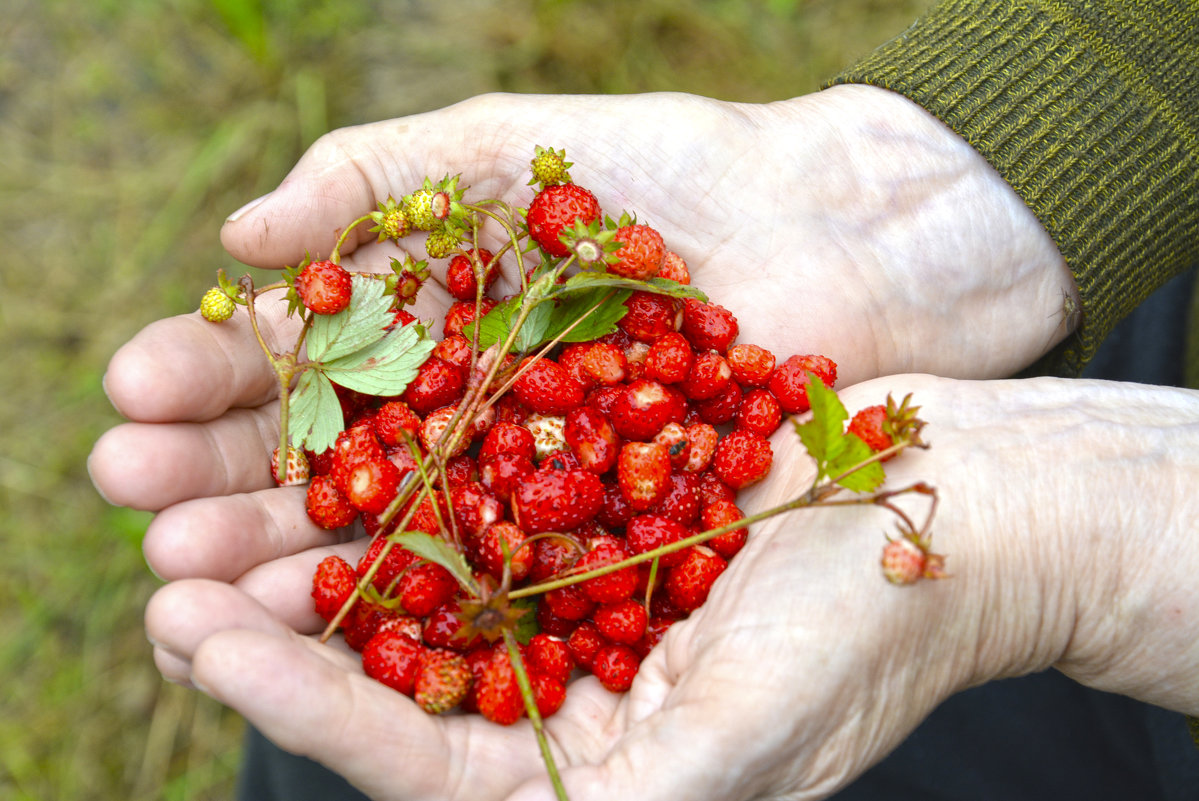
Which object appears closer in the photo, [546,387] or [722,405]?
[546,387]

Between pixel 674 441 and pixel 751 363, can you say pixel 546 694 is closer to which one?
pixel 674 441

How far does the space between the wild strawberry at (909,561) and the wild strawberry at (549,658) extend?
644mm

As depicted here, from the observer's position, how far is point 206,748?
3455 mm

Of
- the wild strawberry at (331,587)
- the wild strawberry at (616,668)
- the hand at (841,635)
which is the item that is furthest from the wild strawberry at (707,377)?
the wild strawberry at (331,587)

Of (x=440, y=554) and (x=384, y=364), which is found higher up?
(x=384, y=364)

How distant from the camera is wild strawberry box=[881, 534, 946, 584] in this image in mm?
1549

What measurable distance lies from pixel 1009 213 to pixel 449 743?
1980 mm

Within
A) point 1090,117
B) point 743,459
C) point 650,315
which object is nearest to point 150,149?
point 650,315

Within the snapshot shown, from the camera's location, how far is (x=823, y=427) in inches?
61.7

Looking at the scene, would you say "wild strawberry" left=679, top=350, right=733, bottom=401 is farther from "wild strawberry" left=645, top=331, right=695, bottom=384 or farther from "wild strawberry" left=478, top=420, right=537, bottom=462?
"wild strawberry" left=478, top=420, right=537, bottom=462

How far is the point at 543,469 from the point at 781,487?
532 millimetres

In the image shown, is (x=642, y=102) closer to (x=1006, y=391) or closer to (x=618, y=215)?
(x=618, y=215)

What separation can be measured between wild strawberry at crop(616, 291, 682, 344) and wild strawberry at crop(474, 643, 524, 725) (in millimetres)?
849

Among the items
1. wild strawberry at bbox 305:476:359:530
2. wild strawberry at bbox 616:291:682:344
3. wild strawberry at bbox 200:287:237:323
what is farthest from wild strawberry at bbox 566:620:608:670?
wild strawberry at bbox 200:287:237:323
